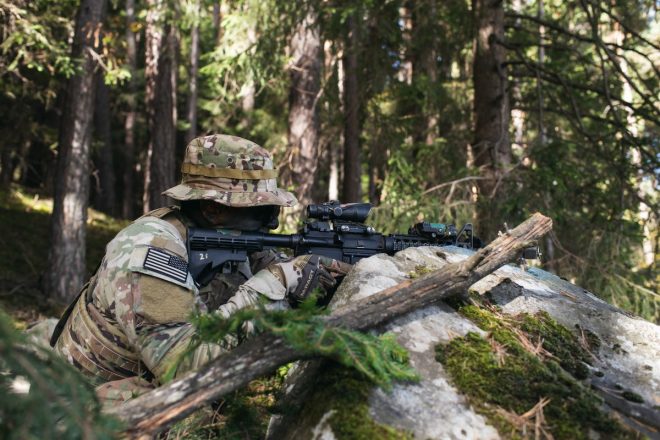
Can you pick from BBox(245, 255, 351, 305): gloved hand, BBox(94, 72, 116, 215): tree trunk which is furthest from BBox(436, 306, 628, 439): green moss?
BBox(94, 72, 116, 215): tree trunk

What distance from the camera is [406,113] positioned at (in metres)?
13.7

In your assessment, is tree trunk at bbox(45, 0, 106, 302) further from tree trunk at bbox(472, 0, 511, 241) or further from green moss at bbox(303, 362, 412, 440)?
green moss at bbox(303, 362, 412, 440)

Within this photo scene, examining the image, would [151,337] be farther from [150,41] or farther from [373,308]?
[150,41]

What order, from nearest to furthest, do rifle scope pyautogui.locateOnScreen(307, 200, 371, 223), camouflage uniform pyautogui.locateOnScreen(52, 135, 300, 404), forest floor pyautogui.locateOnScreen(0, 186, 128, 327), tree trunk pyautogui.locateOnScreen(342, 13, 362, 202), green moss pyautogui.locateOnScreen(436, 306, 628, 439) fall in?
green moss pyautogui.locateOnScreen(436, 306, 628, 439)
camouflage uniform pyautogui.locateOnScreen(52, 135, 300, 404)
rifle scope pyautogui.locateOnScreen(307, 200, 371, 223)
forest floor pyautogui.locateOnScreen(0, 186, 128, 327)
tree trunk pyautogui.locateOnScreen(342, 13, 362, 202)

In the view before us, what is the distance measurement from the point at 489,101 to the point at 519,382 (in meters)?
6.16

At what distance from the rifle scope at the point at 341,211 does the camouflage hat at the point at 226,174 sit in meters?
0.23

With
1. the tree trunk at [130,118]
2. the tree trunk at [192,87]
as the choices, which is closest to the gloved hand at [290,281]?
the tree trunk at [192,87]

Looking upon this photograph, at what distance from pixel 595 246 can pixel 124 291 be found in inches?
248

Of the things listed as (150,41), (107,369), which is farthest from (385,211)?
(150,41)

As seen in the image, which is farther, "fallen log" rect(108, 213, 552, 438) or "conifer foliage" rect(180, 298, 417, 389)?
"conifer foliage" rect(180, 298, 417, 389)

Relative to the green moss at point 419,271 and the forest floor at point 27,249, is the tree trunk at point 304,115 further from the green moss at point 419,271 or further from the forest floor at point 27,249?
the green moss at point 419,271

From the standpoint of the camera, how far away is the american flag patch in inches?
121

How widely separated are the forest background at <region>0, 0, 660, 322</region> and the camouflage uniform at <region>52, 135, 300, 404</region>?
13.9 feet

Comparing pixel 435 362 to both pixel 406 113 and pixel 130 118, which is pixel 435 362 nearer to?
pixel 406 113
